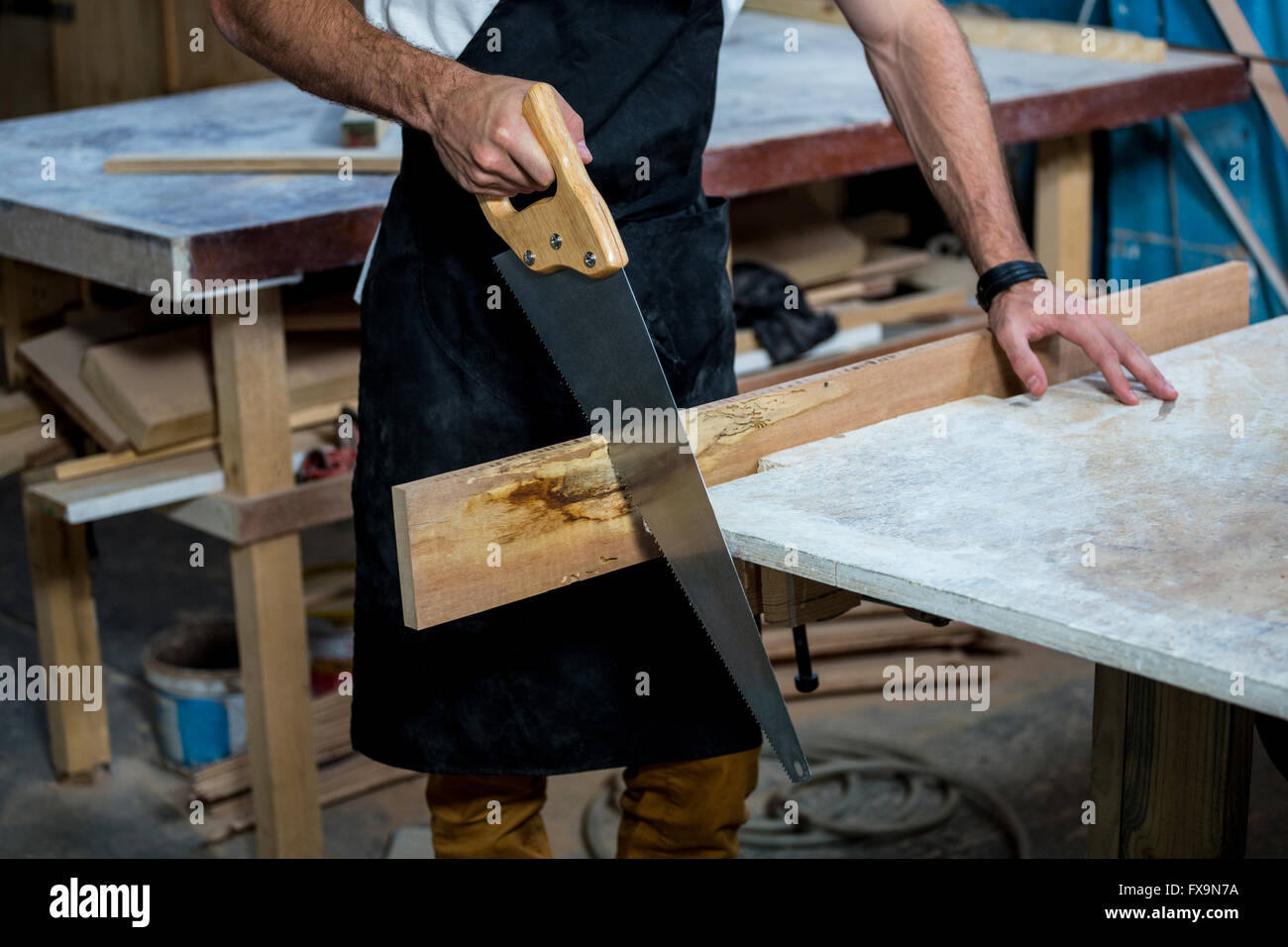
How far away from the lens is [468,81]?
1526 mm

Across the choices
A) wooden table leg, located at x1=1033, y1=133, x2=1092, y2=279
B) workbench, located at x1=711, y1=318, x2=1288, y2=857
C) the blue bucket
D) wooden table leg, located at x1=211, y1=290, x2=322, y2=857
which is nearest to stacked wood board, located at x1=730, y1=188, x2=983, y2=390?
wooden table leg, located at x1=1033, y1=133, x2=1092, y2=279

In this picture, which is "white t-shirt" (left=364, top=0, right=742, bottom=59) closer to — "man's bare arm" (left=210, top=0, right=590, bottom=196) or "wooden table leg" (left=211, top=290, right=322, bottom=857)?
"man's bare arm" (left=210, top=0, right=590, bottom=196)

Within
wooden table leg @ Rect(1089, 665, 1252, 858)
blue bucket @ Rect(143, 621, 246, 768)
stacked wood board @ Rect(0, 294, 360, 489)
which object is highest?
stacked wood board @ Rect(0, 294, 360, 489)

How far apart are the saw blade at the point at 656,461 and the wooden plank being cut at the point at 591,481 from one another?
0.04 metres

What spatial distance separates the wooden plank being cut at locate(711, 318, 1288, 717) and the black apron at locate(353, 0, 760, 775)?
40 cm

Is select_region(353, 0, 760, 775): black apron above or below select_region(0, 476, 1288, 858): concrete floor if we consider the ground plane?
above

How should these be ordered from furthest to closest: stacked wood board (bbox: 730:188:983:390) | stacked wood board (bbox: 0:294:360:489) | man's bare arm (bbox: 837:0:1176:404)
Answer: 1. stacked wood board (bbox: 730:188:983:390)
2. stacked wood board (bbox: 0:294:360:489)
3. man's bare arm (bbox: 837:0:1176:404)

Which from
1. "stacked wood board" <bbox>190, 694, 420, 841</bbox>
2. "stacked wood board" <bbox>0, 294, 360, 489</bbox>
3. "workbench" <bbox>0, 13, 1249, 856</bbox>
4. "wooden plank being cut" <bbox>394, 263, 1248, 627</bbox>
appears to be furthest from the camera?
"stacked wood board" <bbox>190, 694, 420, 841</bbox>

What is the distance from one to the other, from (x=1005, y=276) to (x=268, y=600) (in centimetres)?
145

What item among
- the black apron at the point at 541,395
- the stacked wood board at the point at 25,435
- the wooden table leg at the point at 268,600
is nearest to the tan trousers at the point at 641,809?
the black apron at the point at 541,395

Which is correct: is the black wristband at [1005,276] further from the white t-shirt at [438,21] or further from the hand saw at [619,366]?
the white t-shirt at [438,21]

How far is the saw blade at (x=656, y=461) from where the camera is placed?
146 cm

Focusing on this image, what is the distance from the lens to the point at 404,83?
161cm

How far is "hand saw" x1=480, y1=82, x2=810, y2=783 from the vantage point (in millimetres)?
1428
